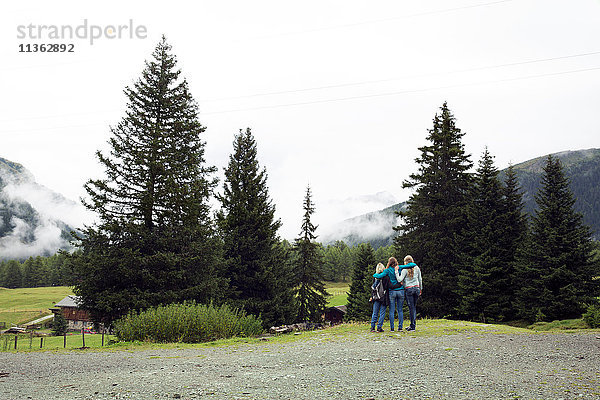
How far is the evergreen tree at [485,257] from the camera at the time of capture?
91.7 ft

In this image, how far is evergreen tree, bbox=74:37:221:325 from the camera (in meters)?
19.5

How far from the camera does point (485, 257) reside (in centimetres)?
2836

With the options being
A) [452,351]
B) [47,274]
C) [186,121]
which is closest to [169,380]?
[452,351]

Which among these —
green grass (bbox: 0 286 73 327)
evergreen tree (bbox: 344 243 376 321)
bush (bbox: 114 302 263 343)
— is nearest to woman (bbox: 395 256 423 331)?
bush (bbox: 114 302 263 343)

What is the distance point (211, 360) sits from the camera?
7.42 meters

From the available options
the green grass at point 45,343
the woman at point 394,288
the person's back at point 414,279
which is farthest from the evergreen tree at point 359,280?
the person's back at point 414,279

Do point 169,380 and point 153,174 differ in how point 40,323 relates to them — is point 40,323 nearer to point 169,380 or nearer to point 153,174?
point 153,174

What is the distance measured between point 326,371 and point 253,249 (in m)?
22.8

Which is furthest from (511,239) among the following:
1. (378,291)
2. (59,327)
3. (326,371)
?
(59,327)

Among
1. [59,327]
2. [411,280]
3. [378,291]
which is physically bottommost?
[59,327]

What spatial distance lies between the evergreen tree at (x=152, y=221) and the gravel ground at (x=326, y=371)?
1123cm

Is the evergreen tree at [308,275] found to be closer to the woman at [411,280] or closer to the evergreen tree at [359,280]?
the evergreen tree at [359,280]

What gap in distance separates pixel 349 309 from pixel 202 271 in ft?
130

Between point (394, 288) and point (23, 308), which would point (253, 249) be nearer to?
point (394, 288)
